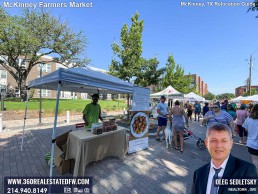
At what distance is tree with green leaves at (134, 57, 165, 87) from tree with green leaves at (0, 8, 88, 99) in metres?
9.92

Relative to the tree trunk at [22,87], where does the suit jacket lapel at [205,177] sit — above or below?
below

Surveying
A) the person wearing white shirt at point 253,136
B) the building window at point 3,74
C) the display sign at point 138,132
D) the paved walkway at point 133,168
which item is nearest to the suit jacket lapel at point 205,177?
the paved walkway at point 133,168

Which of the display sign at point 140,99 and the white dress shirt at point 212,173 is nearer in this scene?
the white dress shirt at point 212,173

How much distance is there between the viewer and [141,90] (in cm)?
568

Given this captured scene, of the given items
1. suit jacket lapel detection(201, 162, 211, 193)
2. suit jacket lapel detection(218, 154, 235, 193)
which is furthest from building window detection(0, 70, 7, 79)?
suit jacket lapel detection(218, 154, 235, 193)

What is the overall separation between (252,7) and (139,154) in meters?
6.80

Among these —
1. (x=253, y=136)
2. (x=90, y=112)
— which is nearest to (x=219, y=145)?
(x=253, y=136)

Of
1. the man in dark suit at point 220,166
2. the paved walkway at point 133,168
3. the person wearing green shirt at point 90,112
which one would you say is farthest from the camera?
the person wearing green shirt at point 90,112

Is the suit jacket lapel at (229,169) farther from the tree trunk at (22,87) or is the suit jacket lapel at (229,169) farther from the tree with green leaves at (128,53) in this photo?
the tree trunk at (22,87)

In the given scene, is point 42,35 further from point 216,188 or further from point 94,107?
point 216,188

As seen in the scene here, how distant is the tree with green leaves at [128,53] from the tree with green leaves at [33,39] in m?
8.20

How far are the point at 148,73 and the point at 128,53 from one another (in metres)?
2.20

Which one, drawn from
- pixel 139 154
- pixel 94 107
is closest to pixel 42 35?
pixel 94 107

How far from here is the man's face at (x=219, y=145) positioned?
1202 millimetres
